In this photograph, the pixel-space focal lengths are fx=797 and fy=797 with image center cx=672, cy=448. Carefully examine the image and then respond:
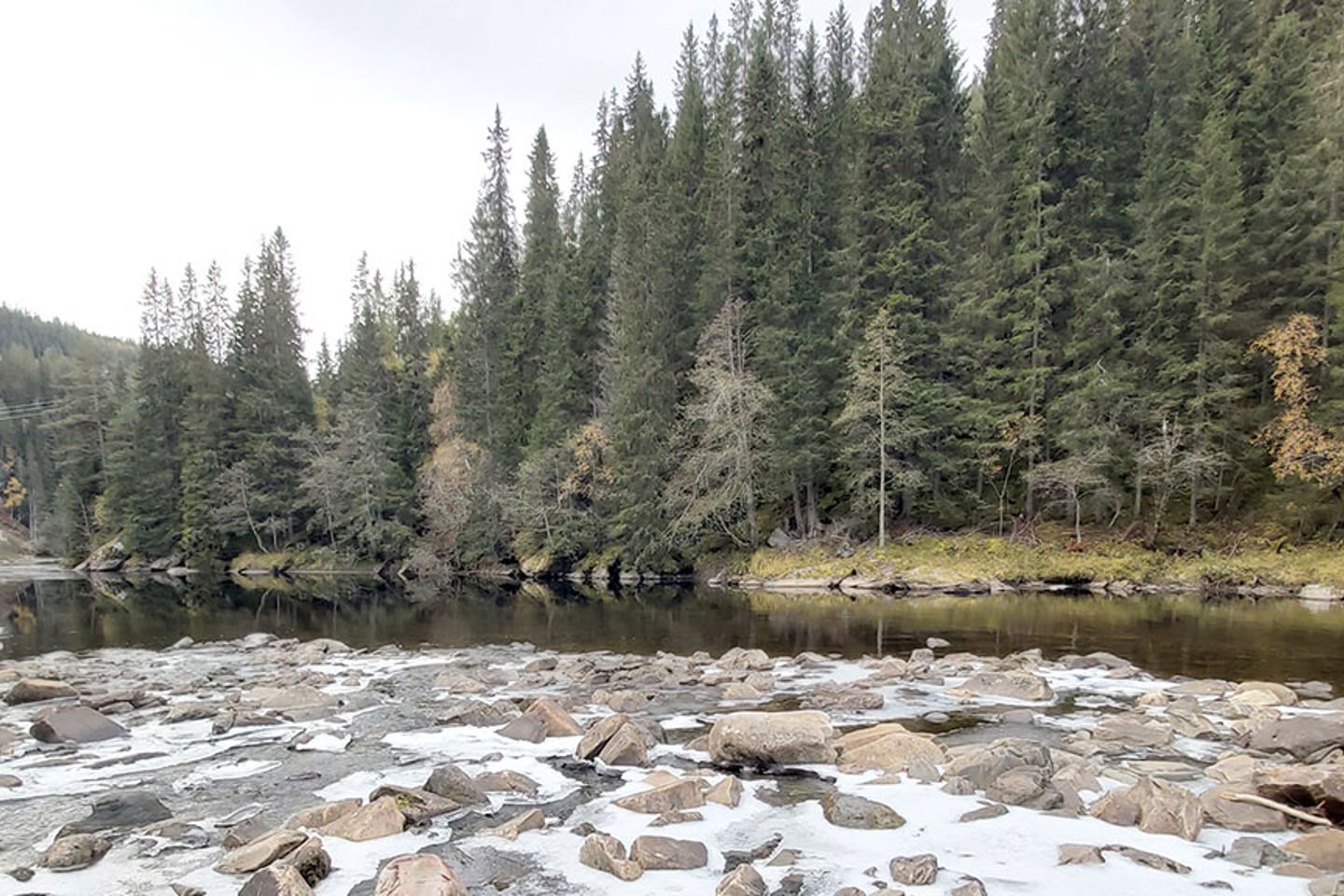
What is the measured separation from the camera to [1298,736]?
26.4 ft

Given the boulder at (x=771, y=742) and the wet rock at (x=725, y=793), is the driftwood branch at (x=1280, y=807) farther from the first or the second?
the wet rock at (x=725, y=793)

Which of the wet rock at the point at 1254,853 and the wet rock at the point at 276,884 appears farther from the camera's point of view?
the wet rock at the point at 1254,853

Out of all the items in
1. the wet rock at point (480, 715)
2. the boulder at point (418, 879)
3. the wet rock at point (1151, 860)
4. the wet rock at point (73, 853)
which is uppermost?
the boulder at point (418, 879)

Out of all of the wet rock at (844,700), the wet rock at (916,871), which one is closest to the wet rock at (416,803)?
the wet rock at (916,871)

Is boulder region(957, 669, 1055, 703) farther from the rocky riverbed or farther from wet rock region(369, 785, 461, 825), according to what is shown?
wet rock region(369, 785, 461, 825)

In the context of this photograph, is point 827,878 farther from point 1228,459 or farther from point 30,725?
point 1228,459

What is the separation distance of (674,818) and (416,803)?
2214 mm

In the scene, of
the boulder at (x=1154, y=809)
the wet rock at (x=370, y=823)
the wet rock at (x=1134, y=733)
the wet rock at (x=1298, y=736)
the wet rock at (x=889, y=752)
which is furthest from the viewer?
the wet rock at (x=1134, y=733)

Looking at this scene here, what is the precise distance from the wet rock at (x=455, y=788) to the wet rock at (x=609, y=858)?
1603 mm

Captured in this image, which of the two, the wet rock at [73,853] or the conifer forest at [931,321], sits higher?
the conifer forest at [931,321]

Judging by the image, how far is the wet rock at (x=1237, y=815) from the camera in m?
5.91

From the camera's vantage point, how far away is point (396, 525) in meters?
50.5

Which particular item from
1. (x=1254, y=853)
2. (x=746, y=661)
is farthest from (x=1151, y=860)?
(x=746, y=661)

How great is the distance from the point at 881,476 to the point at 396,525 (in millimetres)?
32082
